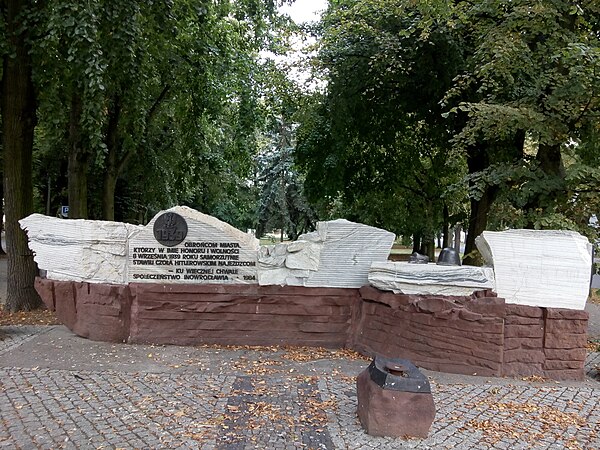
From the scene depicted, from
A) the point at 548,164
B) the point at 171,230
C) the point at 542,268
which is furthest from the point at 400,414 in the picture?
the point at 548,164

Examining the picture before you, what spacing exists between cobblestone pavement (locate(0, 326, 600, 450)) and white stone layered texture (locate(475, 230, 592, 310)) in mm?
960

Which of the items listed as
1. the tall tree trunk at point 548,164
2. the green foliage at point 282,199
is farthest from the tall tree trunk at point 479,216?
the green foliage at point 282,199

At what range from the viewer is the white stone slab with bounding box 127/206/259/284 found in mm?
6855

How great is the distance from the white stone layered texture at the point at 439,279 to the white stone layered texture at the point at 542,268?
0.80ft

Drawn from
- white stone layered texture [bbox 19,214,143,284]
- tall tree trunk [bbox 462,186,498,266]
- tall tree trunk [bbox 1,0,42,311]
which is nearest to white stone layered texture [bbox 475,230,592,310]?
white stone layered texture [bbox 19,214,143,284]

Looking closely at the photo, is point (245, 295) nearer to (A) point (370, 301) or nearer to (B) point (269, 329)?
(B) point (269, 329)

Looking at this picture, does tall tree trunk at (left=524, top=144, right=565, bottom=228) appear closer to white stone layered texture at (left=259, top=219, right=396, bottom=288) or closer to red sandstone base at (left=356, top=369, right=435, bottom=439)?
white stone layered texture at (left=259, top=219, right=396, bottom=288)

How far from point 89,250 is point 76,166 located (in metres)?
4.79

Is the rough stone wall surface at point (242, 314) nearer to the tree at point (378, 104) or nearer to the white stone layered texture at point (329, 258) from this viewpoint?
the white stone layered texture at point (329, 258)

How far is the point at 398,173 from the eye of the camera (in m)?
15.4

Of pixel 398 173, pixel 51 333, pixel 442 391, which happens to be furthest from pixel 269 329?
pixel 398 173

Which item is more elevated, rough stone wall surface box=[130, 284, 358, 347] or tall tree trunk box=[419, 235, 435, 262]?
rough stone wall surface box=[130, 284, 358, 347]

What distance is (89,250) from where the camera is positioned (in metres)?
6.92

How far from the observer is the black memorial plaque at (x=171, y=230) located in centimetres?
686
